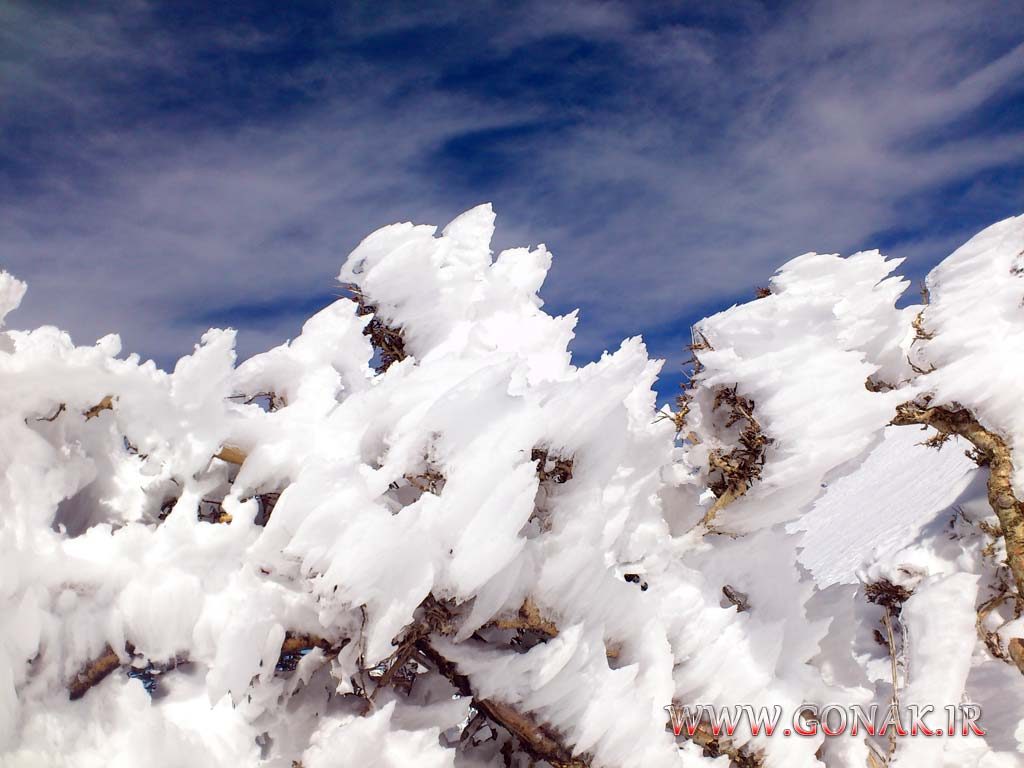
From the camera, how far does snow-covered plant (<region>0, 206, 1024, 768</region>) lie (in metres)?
2.79

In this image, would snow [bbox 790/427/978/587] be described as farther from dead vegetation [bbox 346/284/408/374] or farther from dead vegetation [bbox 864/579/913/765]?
dead vegetation [bbox 346/284/408/374]

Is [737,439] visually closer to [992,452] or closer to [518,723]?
[992,452]

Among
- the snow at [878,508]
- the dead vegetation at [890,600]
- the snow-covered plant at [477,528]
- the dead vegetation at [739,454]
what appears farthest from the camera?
the snow at [878,508]

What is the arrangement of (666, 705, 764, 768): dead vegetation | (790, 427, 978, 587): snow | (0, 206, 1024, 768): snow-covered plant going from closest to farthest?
(0, 206, 1024, 768): snow-covered plant → (666, 705, 764, 768): dead vegetation → (790, 427, 978, 587): snow

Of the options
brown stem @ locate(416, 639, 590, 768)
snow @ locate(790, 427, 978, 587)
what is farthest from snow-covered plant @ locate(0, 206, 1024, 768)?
snow @ locate(790, 427, 978, 587)

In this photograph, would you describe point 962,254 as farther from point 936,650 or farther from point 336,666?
point 336,666

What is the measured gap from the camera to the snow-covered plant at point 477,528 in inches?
110

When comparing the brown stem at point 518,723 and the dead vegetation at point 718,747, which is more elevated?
the brown stem at point 518,723

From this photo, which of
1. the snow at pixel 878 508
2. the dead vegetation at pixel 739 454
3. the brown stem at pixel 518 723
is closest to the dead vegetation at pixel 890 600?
the snow at pixel 878 508

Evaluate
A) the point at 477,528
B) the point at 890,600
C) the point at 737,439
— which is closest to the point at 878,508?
the point at 890,600

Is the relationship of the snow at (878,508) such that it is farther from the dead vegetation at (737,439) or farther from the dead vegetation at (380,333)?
the dead vegetation at (380,333)

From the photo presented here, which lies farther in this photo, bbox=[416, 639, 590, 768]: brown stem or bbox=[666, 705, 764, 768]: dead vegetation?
bbox=[666, 705, 764, 768]: dead vegetation

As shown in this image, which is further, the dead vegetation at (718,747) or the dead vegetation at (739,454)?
the dead vegetation at (739,454)

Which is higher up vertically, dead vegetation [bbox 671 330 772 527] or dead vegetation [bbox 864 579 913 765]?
dead vegetation [bbox 671 330 772 527]
